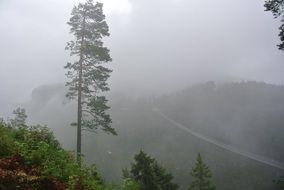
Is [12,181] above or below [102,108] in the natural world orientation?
below

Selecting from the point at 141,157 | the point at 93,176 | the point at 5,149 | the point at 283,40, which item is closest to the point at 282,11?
the point at 283,40

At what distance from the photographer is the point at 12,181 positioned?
10438 mm

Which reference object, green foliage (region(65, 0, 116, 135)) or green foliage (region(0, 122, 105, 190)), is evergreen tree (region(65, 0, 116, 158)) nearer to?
green foliage (region(65, 0, 116, 135))

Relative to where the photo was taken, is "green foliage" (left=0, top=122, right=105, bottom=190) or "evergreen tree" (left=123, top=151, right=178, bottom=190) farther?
"evergreen tree" (left=123, top=151, right=178, bottom=190)

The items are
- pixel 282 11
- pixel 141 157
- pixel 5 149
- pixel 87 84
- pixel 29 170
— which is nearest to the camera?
pixel 29 170

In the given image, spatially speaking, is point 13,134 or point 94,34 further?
point 94,34

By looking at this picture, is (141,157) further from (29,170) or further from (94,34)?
(29,170)

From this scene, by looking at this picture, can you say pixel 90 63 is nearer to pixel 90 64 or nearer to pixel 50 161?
pixel 90 64

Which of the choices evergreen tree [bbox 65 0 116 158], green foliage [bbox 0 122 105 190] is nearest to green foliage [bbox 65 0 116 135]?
evergreen tree [bbox 65 0 116 158]

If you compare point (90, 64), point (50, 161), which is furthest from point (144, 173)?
point (50, 161)

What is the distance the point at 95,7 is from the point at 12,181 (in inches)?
830

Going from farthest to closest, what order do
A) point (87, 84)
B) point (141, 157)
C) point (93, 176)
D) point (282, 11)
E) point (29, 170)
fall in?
point (141, 157), point (87, 84), point (282, 11), point (93, 176), point (29, 170)

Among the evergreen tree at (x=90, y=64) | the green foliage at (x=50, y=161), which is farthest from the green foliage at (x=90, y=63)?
the green foliage at (x=50, y=161)

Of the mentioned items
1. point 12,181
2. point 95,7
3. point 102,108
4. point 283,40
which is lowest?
point 12,181
